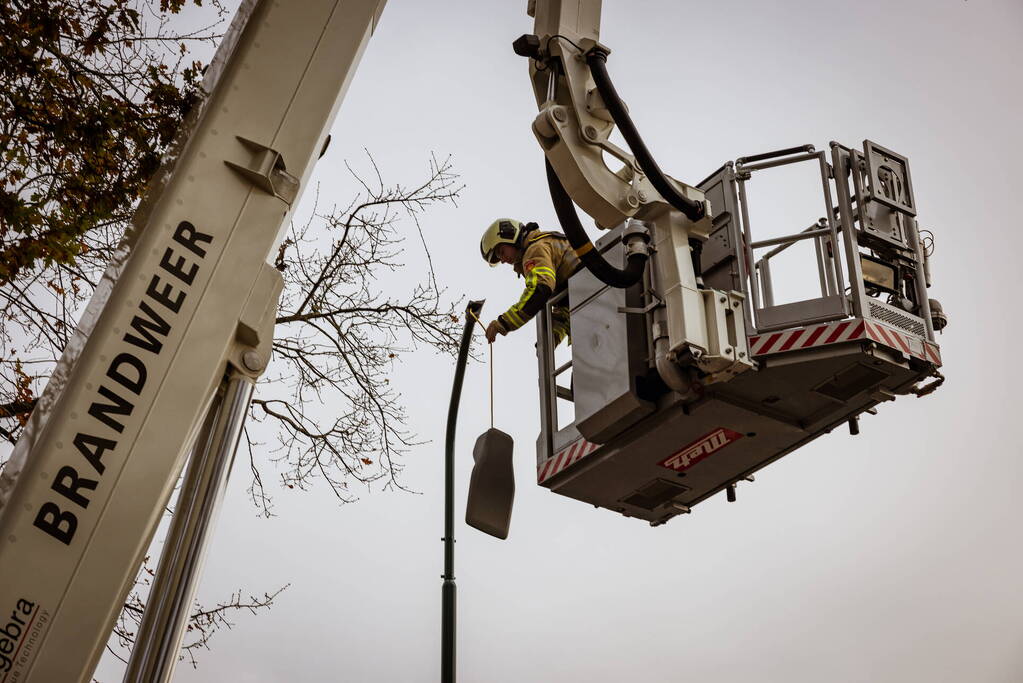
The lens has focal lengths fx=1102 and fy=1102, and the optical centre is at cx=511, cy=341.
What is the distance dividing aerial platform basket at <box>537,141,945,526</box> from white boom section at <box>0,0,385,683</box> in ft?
11.2

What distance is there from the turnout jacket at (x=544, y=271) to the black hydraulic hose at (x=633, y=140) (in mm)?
1541

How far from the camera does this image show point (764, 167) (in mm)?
8391

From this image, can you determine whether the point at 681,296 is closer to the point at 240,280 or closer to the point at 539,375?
the point at 539,375

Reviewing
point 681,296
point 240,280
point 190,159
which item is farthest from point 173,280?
point 681,296

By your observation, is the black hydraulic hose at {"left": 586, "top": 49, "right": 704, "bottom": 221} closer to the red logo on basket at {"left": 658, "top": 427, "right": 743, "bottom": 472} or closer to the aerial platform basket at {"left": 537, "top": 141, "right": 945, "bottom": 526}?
the aerial platform basket at {"left": 537, "top": 141, "right": 945, "bottom": 526}

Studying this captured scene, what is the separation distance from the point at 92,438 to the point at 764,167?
5812 mm

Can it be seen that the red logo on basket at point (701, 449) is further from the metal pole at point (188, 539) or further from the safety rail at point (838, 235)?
the metal pole at point (188, 539)

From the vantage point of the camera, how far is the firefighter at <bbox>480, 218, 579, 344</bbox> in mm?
8586

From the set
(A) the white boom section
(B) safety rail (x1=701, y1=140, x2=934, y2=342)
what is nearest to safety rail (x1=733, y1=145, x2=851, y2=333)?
(B) safety rail (x1=701, y1=140, x2=934, y2=342)

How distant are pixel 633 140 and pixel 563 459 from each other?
2.67 metres

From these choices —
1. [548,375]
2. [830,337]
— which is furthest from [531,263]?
[830,337]

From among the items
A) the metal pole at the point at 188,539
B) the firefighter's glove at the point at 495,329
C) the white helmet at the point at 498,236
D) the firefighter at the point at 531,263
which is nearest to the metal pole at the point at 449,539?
the firefighter's glove at the point at 495,329

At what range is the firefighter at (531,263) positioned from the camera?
28.2ft

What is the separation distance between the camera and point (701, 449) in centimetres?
812
